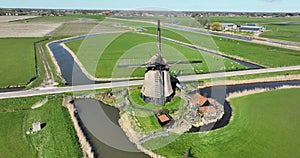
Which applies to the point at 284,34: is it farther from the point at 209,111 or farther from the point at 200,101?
the point at 209,111

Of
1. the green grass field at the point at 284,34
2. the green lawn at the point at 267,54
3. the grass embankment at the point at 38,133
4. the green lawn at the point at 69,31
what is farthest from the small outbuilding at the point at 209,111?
the green lawn at the point at 69,31

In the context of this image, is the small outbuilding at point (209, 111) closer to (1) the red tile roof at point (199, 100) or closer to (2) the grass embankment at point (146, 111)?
(1) the red tile roof at point (199, 100)

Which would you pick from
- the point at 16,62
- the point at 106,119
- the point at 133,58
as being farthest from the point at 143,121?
the point at 16,62

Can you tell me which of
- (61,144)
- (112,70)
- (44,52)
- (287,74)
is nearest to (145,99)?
(61,144)

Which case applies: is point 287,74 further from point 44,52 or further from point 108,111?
point 44,52

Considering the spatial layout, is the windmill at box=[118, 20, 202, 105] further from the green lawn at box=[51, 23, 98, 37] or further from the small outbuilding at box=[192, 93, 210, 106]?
the green lawn at box=[51, 23, 98, 37]

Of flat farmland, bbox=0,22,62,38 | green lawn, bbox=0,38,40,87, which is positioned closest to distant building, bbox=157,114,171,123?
green lawn, bbox=0,38,40,87
